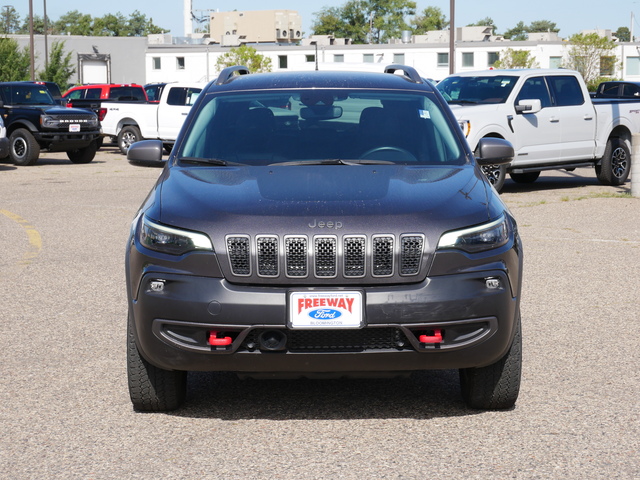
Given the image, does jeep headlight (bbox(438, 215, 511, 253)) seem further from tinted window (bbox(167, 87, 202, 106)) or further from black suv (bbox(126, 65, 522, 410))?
tinted window (bbox(167, 87, 202, 106))

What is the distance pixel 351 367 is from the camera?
4.50 metres

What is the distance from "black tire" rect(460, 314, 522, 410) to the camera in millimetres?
4848

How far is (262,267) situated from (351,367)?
0.59 m

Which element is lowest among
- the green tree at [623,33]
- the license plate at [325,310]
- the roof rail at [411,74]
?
the license plate at [325,310]

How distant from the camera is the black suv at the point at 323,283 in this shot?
439 cm

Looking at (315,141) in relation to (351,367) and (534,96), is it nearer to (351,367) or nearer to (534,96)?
(351,367)

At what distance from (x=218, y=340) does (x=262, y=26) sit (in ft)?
280

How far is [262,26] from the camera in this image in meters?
87.5

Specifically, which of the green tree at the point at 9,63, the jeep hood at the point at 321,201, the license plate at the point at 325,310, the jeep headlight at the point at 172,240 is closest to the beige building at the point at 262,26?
the green tree at the point at 9,63

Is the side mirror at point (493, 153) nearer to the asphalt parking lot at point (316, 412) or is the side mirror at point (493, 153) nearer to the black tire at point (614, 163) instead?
the asphalt parking lot at point (316, 412)

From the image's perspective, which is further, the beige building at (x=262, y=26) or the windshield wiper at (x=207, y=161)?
the beige building at (x=262, y=26)

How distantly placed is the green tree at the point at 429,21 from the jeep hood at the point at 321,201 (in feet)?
445

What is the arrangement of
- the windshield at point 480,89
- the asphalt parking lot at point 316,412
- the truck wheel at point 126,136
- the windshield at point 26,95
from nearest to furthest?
the asphalt parking lot at point 316,412, the windshield at point 480,89, the windshield at point 26,95, the truck wheel at point 126,136

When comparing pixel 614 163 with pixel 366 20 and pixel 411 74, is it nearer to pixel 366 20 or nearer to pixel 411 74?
pixel 411 74
